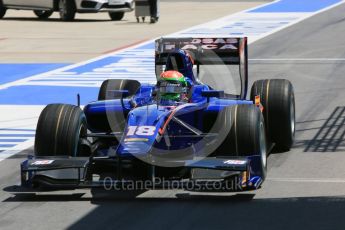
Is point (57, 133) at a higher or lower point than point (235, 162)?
higher

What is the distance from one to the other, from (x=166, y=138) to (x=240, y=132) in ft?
2.80

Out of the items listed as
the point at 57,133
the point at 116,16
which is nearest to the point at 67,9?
the point at 116,16

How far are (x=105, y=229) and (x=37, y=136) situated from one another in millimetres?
2442

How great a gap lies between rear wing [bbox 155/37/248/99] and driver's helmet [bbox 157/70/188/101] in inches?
74.5

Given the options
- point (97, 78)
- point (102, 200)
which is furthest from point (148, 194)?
point (97, 78)

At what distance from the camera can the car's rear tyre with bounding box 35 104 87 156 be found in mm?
11758

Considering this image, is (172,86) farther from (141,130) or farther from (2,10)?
(2,10)

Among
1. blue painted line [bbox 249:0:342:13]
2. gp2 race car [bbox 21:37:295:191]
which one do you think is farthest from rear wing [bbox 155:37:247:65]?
blue painted line [bbox 249:0:342:13]

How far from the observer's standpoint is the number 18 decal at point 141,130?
1134 cm

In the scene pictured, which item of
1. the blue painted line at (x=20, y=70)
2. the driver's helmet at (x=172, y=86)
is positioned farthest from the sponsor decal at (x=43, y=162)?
the blue painted line at (x=20, y=70)

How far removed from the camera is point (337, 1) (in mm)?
44219

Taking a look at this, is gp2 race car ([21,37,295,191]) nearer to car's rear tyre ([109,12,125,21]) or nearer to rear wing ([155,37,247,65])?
rear wing ([155,37,247,65])

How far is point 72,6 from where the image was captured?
3619cm

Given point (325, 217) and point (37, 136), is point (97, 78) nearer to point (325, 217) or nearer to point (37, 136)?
point (37, 136)
